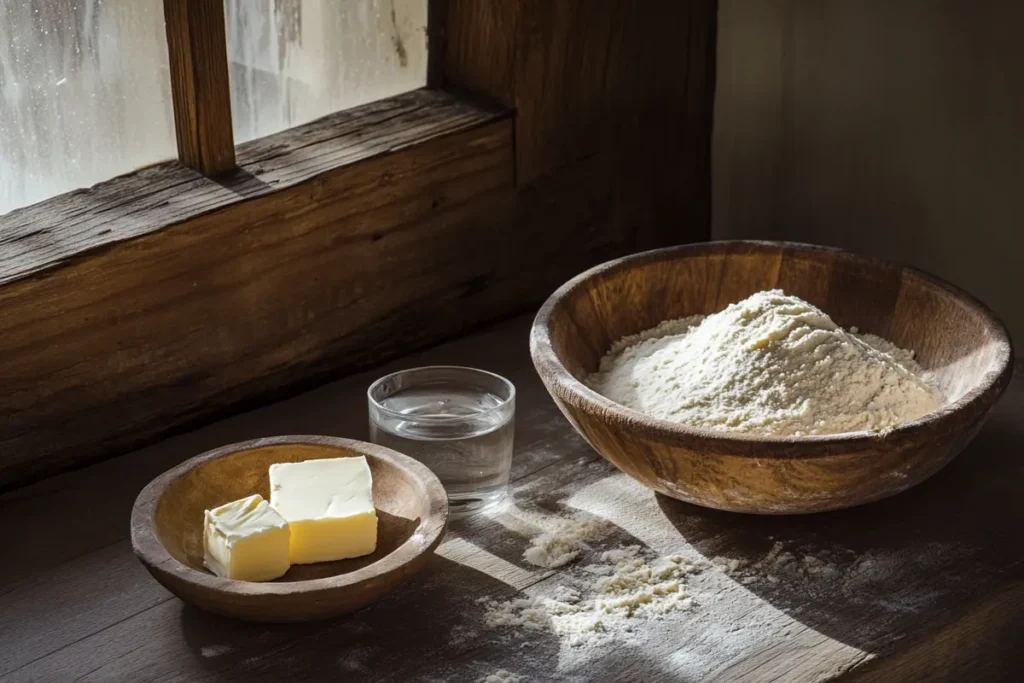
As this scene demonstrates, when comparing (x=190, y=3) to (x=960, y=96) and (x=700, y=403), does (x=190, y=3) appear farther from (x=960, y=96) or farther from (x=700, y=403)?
(x=960, y=96)

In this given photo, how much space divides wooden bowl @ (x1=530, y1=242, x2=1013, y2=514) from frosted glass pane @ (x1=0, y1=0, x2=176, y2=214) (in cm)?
34

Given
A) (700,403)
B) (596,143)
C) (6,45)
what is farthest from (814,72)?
(6,45)

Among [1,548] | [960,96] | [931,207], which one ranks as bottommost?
[1,548]

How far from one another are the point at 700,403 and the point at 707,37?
51 centimetres

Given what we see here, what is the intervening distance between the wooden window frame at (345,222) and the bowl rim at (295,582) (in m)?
0.15

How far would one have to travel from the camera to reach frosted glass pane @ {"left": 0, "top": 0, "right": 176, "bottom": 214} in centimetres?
92

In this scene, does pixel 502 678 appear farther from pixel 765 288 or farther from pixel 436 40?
pixel 436 40

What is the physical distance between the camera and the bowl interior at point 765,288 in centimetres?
99

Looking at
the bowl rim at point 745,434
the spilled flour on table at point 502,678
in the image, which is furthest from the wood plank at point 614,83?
the spilled flour on table at point 502,678

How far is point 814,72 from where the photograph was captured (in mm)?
1224

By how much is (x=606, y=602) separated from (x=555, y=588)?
0.12 ft

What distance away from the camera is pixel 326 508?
0.83m

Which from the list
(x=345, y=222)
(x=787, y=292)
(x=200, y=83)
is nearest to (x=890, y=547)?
(x=787, y=292)

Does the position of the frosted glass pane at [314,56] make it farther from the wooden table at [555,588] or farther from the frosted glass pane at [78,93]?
the wooden table at [555,588]
